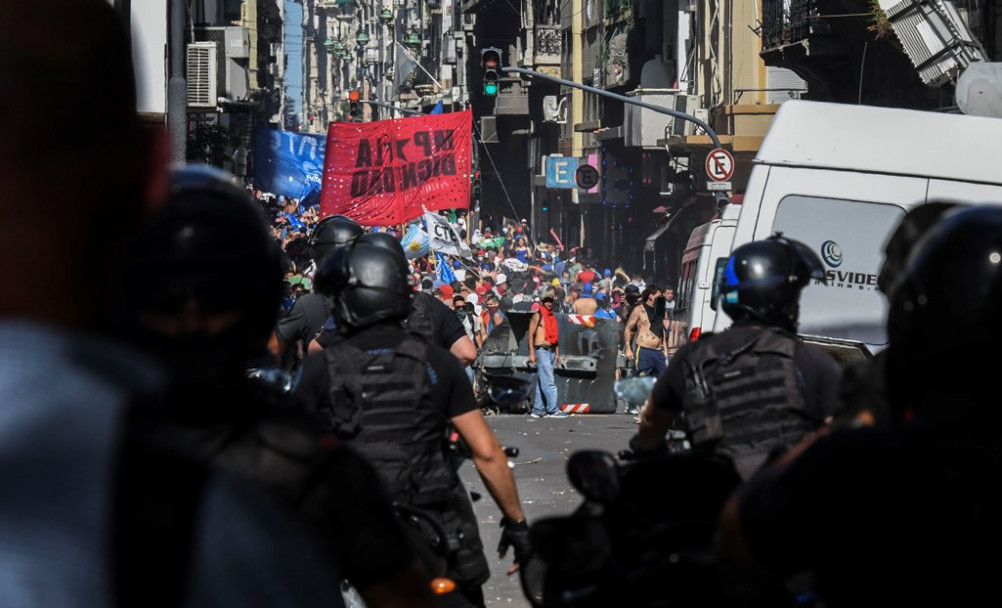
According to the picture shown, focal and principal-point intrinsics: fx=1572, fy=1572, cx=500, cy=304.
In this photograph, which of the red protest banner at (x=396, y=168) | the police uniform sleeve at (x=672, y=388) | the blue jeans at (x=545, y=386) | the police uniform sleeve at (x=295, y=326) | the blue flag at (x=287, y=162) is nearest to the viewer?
the police uniform sleeve at (x=672, y=388)

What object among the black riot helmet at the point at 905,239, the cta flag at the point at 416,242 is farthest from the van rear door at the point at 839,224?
the cta flag at the point at 416,242

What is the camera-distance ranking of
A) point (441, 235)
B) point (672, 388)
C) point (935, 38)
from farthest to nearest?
point (441, 235)
point (935, 38)
point (672, 388)

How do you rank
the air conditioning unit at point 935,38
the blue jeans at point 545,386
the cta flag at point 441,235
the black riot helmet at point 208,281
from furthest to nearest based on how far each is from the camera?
the cta flag at point 441,235
the air conditioning unit at point 935,38
the blue jeans at point 545,386
the black riot helmet at point 208,281

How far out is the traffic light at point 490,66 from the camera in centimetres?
2427

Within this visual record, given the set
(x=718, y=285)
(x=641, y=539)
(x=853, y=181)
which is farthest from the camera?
(x=853, y=181)

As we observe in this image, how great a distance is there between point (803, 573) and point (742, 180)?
101ft

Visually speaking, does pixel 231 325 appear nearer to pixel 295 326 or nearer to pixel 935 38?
pixel 295 326

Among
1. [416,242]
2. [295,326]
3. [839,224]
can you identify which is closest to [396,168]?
[416,242]

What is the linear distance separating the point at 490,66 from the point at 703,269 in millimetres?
11082

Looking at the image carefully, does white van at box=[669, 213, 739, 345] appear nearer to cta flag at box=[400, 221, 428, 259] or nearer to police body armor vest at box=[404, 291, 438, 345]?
police body armor vest at box=[404, 291, 438, 345]

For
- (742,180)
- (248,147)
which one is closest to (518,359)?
(742,180)

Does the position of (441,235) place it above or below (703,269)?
below

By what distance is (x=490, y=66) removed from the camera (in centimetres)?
2453

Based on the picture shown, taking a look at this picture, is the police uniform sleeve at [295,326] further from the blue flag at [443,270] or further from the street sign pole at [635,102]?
the blue flag at [443,270]
